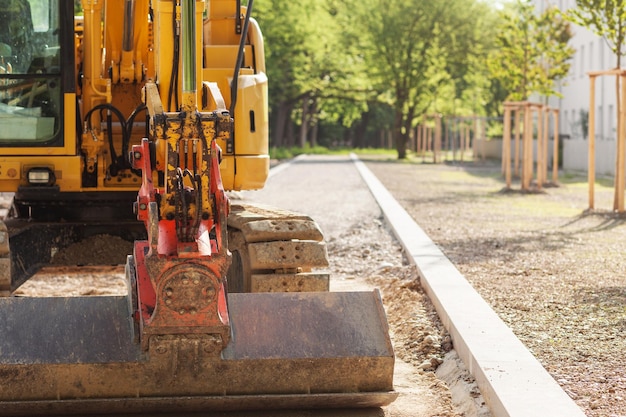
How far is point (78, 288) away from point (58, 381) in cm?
610

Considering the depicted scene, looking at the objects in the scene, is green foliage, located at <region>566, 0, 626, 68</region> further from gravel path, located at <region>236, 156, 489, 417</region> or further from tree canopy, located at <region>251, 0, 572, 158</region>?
tree canopy, located at <region>251, 0, 572, 158</region>

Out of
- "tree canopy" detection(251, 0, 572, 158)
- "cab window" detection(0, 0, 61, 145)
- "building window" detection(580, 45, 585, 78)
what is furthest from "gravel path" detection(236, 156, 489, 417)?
"building window" detection(580, 45, 585, 78)

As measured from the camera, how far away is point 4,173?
10164 mm

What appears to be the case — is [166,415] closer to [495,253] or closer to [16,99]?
[16,99]

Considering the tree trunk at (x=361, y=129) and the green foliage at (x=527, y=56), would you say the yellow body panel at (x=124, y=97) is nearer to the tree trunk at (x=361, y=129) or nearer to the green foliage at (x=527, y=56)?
the green foliage at (x=527, y=56)

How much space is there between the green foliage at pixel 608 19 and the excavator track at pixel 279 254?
540 inches

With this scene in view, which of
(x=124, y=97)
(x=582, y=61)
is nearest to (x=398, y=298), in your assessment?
(x=124, y=97)

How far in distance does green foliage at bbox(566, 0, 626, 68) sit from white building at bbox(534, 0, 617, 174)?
16418mm

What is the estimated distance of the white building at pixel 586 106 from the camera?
4363 centimetres

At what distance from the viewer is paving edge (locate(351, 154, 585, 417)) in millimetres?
6625

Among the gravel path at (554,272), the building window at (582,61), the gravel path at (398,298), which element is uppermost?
the building window at (582,61)

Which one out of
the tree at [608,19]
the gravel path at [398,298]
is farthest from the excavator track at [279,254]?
the tree at [608,19]

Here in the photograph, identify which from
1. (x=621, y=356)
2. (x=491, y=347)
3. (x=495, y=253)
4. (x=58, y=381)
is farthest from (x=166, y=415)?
(x=495, y=253)

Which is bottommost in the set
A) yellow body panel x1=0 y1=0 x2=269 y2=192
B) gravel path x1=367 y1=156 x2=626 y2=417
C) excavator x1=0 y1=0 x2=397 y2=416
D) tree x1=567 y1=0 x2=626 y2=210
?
gravel path x1=367 y1=156 x2=626 y2=417
